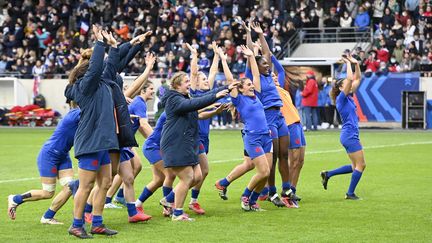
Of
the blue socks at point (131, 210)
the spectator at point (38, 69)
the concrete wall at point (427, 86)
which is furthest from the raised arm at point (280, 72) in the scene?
the spectator at point (38, 69)

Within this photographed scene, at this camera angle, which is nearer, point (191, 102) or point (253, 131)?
point (191, 102)

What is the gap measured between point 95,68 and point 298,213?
13.4 ft

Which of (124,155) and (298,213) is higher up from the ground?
(124,155)

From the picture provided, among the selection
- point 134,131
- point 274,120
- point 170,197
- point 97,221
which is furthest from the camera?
point 274,120

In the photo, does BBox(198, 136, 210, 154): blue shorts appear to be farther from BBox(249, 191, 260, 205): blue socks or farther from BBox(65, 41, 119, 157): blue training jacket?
BBox(65, 41, 119, 157): blue training jacket

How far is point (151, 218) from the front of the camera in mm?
13109

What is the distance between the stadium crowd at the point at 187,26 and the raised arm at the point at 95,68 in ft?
87.3

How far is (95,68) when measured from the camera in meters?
11.1

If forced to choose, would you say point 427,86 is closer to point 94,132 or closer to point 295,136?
point 295,136

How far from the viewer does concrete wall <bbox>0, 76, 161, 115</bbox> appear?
4325 cm

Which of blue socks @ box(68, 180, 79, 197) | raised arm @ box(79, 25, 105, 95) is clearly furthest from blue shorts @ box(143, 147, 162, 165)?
raised arm @ box(79, 25, 105, 95)

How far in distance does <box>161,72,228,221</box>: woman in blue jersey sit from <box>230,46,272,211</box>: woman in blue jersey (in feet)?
3.80

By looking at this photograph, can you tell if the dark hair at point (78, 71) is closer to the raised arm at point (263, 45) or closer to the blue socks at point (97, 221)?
the blue socks at point (97, 221)

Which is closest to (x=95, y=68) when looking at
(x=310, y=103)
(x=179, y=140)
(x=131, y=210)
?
(x=179, y=140)
